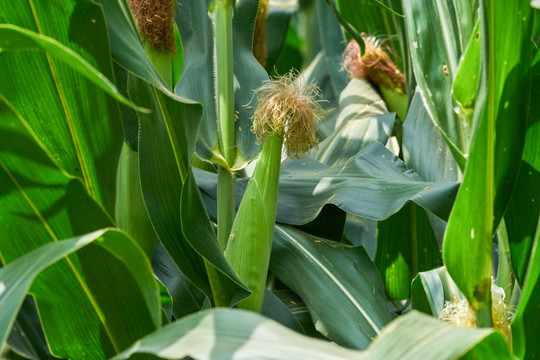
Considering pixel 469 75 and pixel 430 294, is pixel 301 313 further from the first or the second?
pixel 469 75

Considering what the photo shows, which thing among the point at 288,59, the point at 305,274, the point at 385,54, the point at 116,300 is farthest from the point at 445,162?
the point at 288,59

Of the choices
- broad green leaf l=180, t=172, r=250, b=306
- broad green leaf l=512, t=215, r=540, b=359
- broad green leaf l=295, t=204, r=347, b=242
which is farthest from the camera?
broad green leaf l=295, t=204, r=347, b=242

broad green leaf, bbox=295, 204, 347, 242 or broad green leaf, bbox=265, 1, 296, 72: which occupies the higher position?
broad green leaf, bbox=265, 1, 296, 72

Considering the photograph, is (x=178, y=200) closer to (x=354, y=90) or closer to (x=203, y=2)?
(x=203, y=2)

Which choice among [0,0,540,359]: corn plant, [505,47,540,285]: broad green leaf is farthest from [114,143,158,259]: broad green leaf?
[505,47,540,285]: broad green leaf

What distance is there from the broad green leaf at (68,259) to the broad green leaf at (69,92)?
0.26ft

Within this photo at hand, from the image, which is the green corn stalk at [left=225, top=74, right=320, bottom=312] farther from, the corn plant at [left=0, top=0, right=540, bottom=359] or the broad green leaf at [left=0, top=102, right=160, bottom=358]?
the broad green leaf at [left=0, top=102, right=160, bottom=358]

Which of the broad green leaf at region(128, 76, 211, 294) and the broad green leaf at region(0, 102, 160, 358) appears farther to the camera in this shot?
the broad green leaf at region(128, 76, 211, 294)

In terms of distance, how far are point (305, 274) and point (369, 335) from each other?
0.11 meters

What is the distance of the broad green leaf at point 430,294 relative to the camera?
766mm

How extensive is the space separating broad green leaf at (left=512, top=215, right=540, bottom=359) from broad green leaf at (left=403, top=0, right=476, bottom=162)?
0.27 meters

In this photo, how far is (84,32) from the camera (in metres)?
0.61

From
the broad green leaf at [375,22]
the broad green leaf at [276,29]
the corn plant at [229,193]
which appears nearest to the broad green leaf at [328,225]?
the corn plant at [229,193]

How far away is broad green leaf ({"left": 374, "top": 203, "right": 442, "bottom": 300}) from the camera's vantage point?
1141 millimetres
